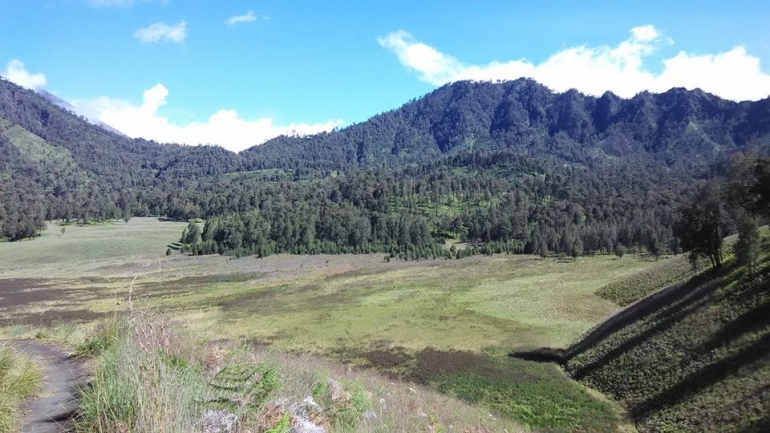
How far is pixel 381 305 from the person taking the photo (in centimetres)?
5319

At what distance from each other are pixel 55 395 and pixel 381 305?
158 feet

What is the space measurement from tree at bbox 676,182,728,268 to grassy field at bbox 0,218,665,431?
11.2m

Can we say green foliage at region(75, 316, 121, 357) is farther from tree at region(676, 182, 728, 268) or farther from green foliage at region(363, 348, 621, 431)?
tree at region(676, 182, 728, 268)

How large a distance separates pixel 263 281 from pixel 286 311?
A: 26.7 meters

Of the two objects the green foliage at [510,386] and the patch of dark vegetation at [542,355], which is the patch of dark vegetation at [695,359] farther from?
the green foliage at [510,386]

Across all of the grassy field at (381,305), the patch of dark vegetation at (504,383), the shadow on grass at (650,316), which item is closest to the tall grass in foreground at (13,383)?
the grassy field at (381,305)

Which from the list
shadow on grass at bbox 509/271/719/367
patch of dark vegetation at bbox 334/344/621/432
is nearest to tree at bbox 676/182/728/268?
shadow on grass at bbox 509/271/719/367

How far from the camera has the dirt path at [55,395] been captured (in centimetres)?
491

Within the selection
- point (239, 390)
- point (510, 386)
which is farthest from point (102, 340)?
point (510, 386)

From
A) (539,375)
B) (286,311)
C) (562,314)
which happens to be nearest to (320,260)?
(286,311)

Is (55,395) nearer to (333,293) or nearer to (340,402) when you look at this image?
(340,402)

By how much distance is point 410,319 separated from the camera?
149 feet

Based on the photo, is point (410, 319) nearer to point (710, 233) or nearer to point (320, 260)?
point (710, 233)

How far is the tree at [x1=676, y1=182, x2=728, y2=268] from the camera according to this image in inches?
1373
